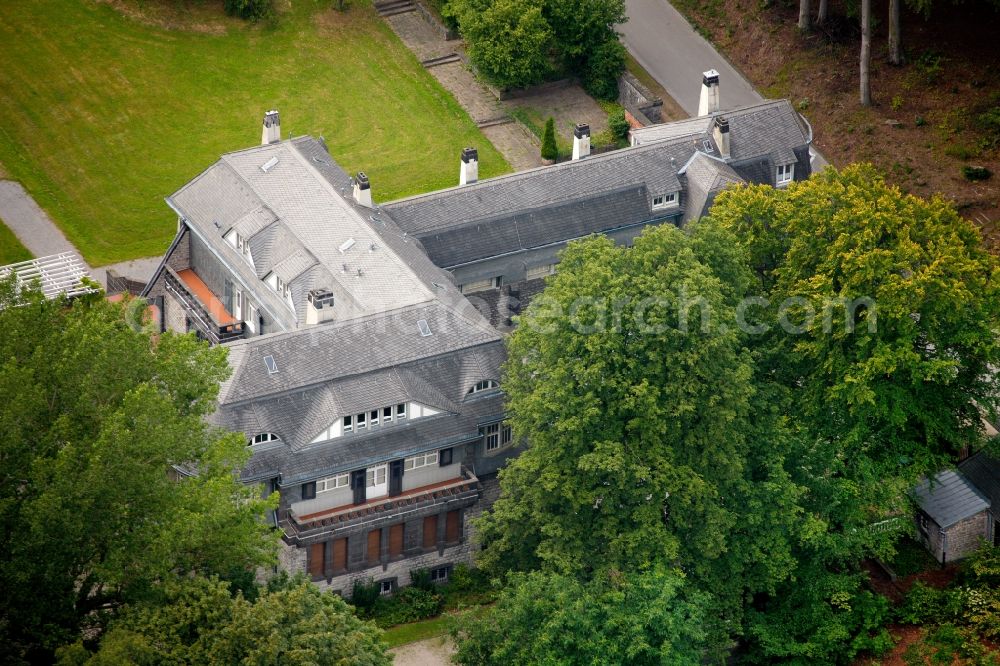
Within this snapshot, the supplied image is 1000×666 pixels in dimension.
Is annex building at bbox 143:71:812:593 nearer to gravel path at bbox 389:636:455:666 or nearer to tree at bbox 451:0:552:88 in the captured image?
gravel path at bbox 389:636:455:666

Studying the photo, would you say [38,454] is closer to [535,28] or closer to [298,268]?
[298,268]

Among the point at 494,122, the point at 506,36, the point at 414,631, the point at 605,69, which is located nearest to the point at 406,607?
the point at 414,631

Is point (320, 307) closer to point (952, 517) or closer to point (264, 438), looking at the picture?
point (264, 438)

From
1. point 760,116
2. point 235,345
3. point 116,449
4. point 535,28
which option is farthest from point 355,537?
point 535,28

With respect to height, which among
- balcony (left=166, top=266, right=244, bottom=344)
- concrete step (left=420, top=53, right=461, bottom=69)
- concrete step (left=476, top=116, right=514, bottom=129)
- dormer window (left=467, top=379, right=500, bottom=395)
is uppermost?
concrete step (left=420, top=53, right=461, bottom=69)

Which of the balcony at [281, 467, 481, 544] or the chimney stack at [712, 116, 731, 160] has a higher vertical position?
the chimney stack at [712, 116, 731, 160]

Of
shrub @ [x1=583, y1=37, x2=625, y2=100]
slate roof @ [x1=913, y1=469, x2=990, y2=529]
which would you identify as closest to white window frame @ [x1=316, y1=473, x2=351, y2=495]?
slate roof @ [x1=913, y1=469, x2=990, y2=529]
